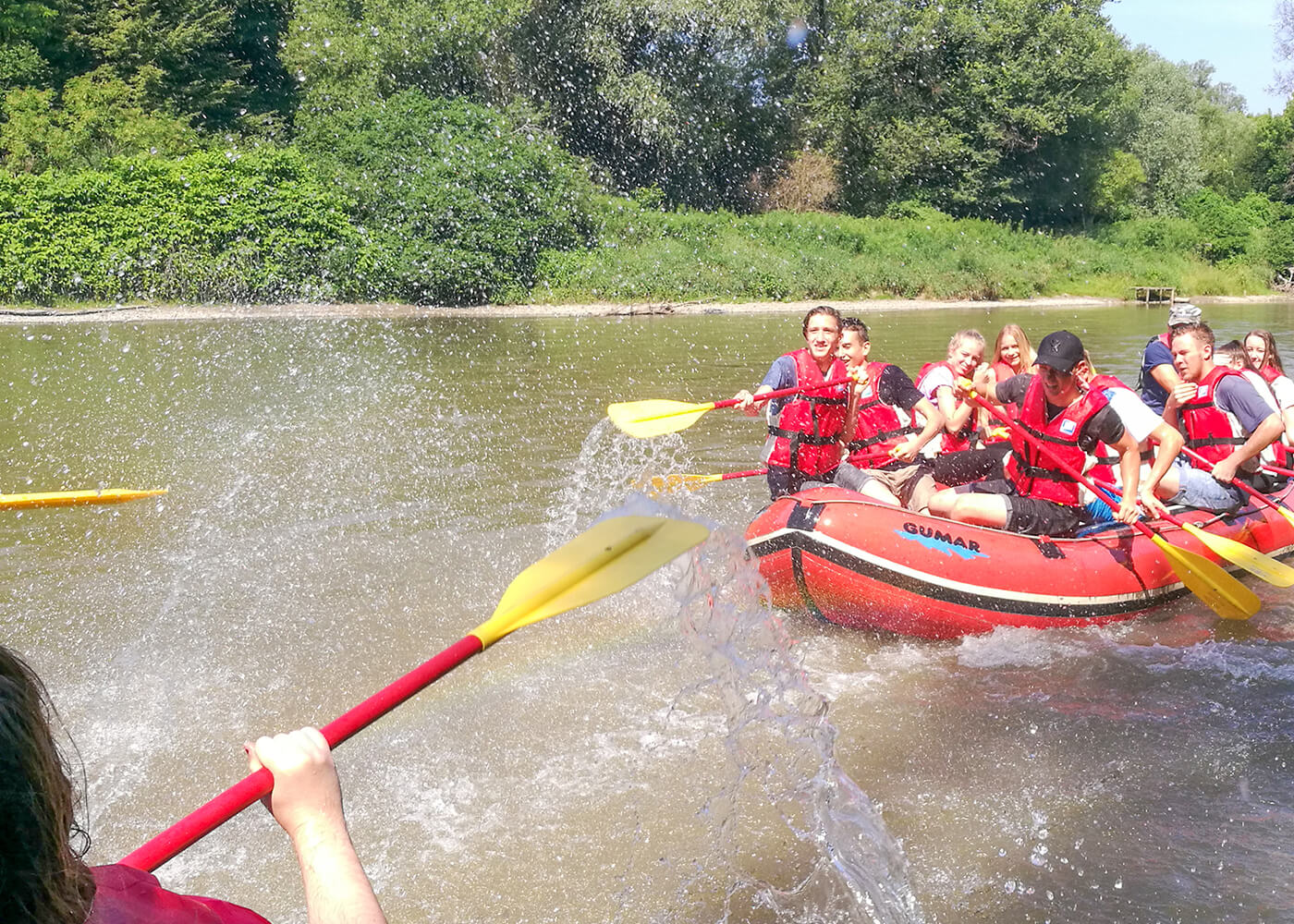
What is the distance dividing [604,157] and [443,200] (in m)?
7.98

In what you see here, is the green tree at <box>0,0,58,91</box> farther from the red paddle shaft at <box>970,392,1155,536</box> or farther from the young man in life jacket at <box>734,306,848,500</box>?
the red paddle shaft at <box>970,392,1155,536</box>

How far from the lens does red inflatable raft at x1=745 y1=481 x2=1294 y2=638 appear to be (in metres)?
5.17

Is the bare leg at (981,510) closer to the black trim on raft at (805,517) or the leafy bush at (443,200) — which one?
the black trim on raft at (805,517)

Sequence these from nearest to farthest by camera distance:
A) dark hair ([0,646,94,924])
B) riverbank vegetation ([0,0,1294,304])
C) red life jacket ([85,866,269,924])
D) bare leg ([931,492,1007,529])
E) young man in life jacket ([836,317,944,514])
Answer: dark hair ([0,646,94,924]), red life jacket ([85,866,269,924]), bare leg ([931,492,1007,529]), young man in life jacket ([836,317,944,514]), riverbank vegetation ([0,0,1294,304])

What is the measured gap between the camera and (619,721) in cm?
444

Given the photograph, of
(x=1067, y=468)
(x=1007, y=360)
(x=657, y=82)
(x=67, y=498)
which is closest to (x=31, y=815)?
(x=1067, y=468)

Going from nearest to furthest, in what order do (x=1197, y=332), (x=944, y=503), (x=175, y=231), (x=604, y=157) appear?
(x=944, y=503)
(x=1197, y=332)
(x=175, y=231)
(x=604, y=157)

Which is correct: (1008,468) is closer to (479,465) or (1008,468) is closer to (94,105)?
(479,465)

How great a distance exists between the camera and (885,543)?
16.9 feet

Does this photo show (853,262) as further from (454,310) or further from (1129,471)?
(1129,471)

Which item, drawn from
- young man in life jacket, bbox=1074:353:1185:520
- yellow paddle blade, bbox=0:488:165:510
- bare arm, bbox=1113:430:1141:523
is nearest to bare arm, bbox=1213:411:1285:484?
young man in life jacket, bbox=1074:353:1185:520

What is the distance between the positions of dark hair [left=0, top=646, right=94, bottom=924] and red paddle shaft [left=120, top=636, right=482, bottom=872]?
26cm

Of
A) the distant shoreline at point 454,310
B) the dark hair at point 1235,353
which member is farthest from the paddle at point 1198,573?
the distant shoreline at point 454,310

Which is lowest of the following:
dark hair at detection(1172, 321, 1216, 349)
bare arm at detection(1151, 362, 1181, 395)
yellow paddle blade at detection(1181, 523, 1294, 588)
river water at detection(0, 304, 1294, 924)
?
river water at detection(0, 304, 1294, 924)
